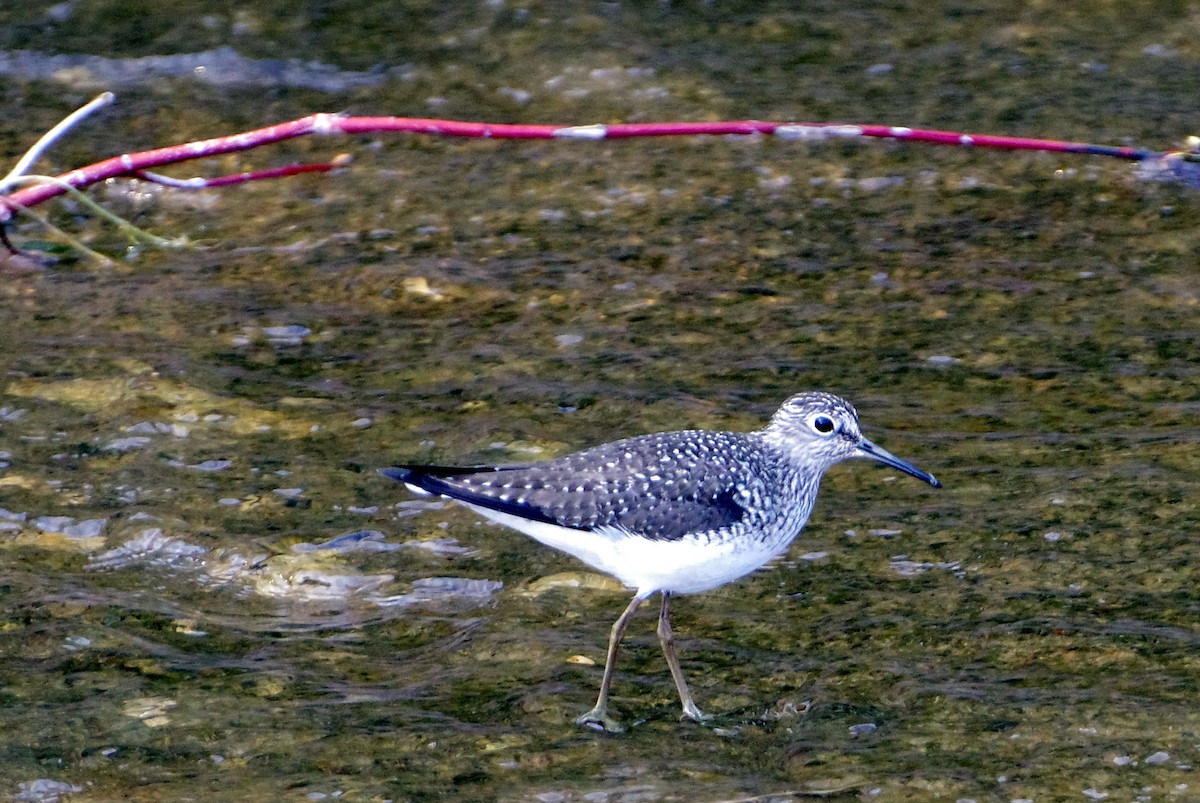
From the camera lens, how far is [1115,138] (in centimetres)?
850

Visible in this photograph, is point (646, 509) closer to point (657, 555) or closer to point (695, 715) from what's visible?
point (657, 555)

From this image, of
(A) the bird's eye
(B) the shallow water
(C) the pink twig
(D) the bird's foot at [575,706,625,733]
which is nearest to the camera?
(C) the pink twig

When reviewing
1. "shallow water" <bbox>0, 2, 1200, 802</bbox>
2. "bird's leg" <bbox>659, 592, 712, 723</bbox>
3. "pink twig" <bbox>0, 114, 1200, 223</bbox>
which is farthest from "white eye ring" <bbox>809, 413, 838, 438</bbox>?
"pink twig" <bbox>0, 114, 1200, 223</bbox>

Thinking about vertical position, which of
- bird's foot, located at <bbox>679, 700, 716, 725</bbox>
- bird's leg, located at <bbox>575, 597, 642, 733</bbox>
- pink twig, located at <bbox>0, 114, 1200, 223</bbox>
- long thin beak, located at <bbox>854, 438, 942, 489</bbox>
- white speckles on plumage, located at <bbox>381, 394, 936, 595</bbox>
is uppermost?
pink twig, located at <bbox>0, 114, 1200, 223</bbox>

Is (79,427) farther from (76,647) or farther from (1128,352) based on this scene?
(1128,352)

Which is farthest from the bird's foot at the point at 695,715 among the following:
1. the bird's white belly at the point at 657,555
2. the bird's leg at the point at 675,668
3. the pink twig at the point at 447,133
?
the pink twig at the point at 447,133

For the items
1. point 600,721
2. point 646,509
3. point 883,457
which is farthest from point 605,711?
point 883,457

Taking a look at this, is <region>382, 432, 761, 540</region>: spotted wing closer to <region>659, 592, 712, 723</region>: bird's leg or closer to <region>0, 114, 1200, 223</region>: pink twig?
<region>659, 592, 712, 723</region>: bird's leg

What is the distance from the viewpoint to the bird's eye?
Result: 17.9ft

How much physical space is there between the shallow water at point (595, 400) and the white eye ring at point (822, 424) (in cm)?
55

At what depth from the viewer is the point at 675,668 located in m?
4.97

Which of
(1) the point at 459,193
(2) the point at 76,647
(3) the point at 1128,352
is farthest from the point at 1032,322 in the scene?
(2) the point at 76,647

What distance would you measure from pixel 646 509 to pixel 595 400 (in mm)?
1698

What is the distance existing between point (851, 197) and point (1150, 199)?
1530mm
